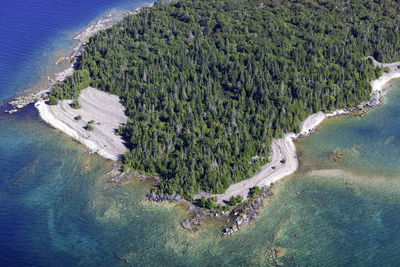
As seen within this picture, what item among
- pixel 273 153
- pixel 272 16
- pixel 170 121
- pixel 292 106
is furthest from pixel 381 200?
pixel 272 16

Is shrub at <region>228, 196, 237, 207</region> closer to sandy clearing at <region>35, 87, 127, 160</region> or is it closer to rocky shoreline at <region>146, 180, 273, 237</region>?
rocky shoreline at <region>146, 180, 273, 237</region>

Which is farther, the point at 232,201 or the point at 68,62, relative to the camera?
the point at 68,62

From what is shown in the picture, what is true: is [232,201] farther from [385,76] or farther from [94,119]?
[385,76]

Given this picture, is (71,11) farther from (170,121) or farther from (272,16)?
(170,121)

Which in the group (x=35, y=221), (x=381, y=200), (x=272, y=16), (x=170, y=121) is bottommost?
(x=381, y=200)

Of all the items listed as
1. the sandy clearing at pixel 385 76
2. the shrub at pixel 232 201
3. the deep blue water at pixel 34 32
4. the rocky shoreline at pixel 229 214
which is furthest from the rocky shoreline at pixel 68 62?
the sandy clearing at pixel 385 76

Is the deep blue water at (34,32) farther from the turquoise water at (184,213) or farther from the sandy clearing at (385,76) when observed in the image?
the sandy clearing at (385,76)

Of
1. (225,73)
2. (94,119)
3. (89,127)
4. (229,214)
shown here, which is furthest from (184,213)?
(225,73)
